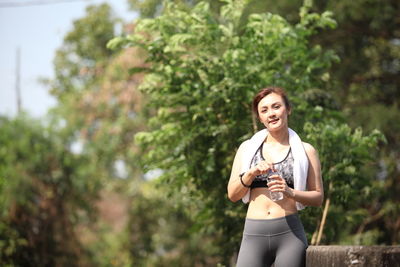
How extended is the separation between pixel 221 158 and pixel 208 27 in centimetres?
146

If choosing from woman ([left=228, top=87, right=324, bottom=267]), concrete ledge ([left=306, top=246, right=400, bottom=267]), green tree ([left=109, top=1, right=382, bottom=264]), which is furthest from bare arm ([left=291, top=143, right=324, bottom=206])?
green tree ([left=109, top=1, right=382, bottom=264])

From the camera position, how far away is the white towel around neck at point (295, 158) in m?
4.05

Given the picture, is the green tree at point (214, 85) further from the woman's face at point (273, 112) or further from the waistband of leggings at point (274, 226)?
the waistband of leggings at point (274, 226)

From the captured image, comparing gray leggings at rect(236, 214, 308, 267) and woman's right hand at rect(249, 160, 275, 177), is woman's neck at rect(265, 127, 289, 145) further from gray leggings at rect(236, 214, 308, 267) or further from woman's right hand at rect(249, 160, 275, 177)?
gray leggings at rect(236, 214, 308, 267)

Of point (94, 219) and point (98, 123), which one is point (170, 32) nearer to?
point (94, 219)

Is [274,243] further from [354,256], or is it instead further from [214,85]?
[214,85]

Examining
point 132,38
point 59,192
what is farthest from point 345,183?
point 59,192

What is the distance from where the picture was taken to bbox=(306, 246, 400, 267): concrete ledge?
12.3ft

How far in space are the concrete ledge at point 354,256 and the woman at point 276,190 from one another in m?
0.11

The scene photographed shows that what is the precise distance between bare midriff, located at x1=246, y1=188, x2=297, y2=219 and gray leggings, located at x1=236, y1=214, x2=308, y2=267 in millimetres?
30

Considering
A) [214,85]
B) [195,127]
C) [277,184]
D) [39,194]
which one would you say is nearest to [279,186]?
[277,184]

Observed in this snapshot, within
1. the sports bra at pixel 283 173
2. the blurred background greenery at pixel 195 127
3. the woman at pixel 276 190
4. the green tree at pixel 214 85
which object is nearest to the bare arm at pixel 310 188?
the woman at pixel 276 190

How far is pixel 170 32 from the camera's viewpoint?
7691mm

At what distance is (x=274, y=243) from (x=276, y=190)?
1.07ft
